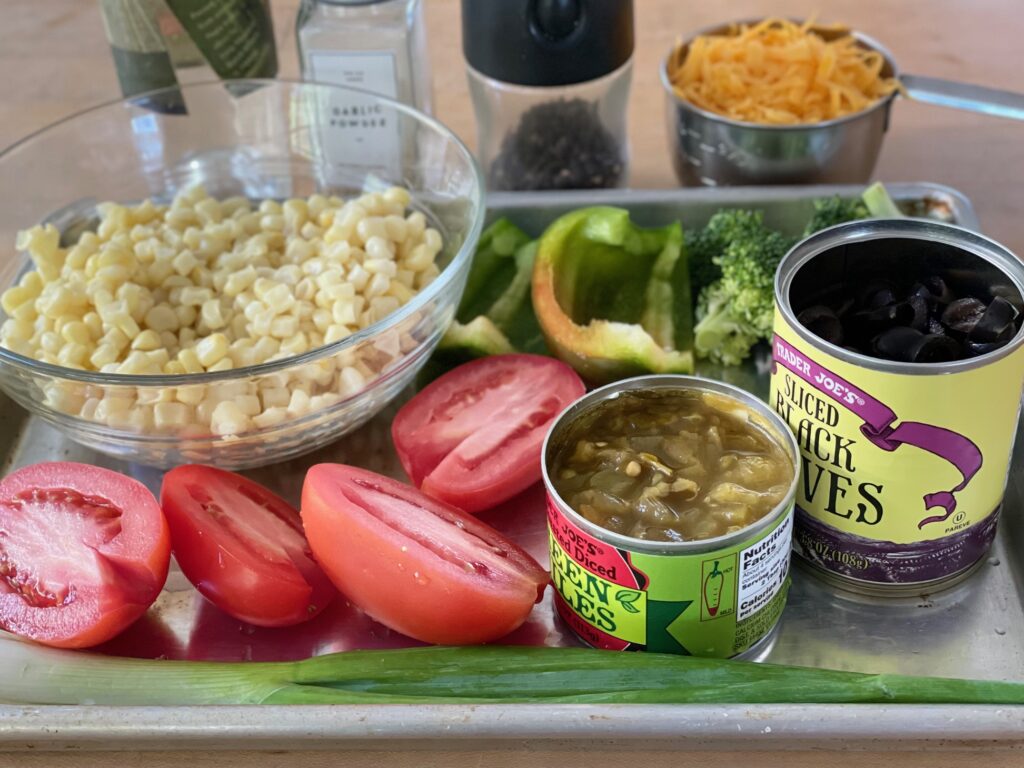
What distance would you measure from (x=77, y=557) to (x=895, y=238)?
0.88 metres

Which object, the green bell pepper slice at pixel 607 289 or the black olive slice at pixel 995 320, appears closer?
the black olive slice at pixel 995 320

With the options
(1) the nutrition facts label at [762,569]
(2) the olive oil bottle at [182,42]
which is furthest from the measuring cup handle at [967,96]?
(2) the olive oil bottle at [182,42]

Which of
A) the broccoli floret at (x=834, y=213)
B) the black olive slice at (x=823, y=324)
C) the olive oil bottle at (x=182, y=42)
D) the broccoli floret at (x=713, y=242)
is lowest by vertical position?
the broccoli floret at (x=713, y=242)

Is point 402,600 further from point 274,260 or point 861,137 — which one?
point 861,137

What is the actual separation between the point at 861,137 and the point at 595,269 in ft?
1.55

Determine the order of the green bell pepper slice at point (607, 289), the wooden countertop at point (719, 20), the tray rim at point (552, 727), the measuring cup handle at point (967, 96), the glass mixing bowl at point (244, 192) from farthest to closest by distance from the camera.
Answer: the wooden countertop at point (719, 20)
the measuring cup handle at point (967, 96)
the green bell pepper slice at point (607, 289)
the glass mixing bowl at point (244, 192)
the tray rim at point (552, 727)

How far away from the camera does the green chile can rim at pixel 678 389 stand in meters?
1.00

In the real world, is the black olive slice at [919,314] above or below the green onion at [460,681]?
above

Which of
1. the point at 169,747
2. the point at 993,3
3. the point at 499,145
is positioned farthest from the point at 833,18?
the point at 169,747

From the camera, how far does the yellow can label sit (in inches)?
40.1

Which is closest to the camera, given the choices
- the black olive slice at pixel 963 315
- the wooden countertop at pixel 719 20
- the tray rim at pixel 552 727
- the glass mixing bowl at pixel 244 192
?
the tray rim at pixel 552 727

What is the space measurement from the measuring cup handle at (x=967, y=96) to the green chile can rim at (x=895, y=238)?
0.58m

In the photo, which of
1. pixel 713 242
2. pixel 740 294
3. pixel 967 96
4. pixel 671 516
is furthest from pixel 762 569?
pixel 967 96

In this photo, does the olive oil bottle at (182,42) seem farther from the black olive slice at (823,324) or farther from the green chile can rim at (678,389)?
the black olive slice at (823,324)
